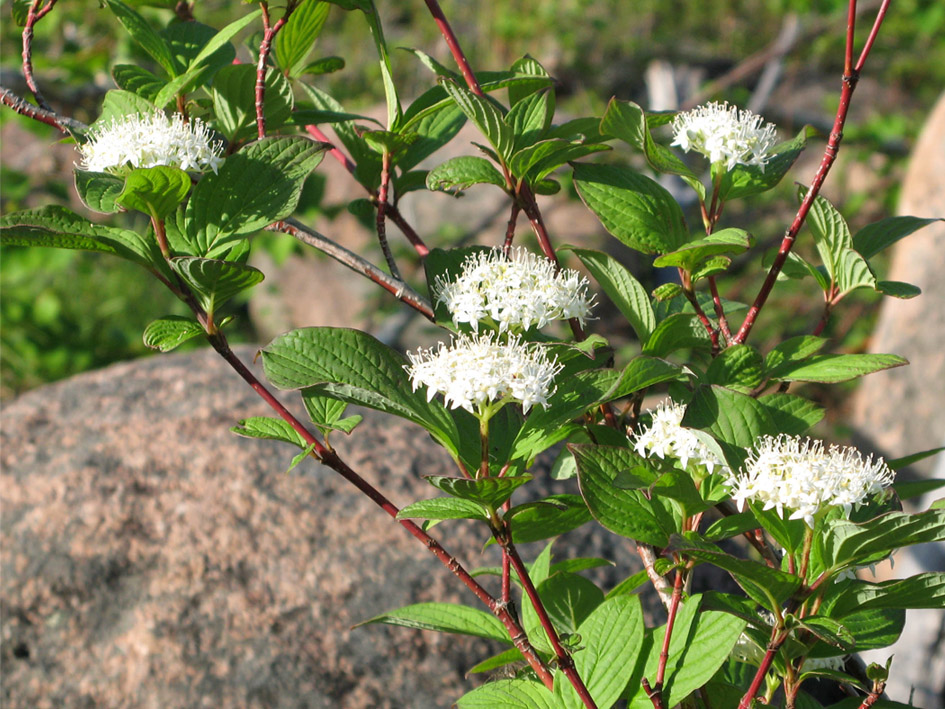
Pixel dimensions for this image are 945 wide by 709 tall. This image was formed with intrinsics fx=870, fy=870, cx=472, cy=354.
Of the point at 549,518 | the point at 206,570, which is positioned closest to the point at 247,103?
the point at 549,518

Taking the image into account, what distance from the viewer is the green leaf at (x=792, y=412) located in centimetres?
80

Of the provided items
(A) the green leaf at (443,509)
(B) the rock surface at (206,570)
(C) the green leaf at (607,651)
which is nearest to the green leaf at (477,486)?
(A) the green leaf at (443,509)

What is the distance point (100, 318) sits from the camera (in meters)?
3.91

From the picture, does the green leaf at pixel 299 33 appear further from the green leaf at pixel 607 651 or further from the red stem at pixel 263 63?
the green leaf at pixel 607 651

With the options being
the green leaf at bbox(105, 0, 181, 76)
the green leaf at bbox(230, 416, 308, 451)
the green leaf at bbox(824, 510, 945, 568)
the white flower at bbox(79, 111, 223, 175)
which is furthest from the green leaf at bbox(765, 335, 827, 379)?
the green leaf at bbox(105, 0, 181, 76)

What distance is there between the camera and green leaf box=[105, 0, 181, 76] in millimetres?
872

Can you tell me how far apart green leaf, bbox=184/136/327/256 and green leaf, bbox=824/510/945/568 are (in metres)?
0.52

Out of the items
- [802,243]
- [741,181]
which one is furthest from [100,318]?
[741,181]

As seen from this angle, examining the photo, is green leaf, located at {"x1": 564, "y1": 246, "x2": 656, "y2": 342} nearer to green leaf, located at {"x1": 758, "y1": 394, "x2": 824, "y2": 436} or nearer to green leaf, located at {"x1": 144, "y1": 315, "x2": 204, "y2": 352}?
green leaf, located at {"x1": 758, "y1": 394, "x2": 824, "y2": 436}

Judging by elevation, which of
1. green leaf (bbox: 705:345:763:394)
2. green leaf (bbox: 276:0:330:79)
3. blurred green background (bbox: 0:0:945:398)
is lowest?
green leaf (bbox: 705:345:763:394)

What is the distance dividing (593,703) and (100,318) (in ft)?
12.0

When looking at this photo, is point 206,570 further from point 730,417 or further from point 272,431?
point 730,417

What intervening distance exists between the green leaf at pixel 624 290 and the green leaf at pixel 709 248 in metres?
0.04

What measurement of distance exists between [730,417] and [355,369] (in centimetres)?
32
